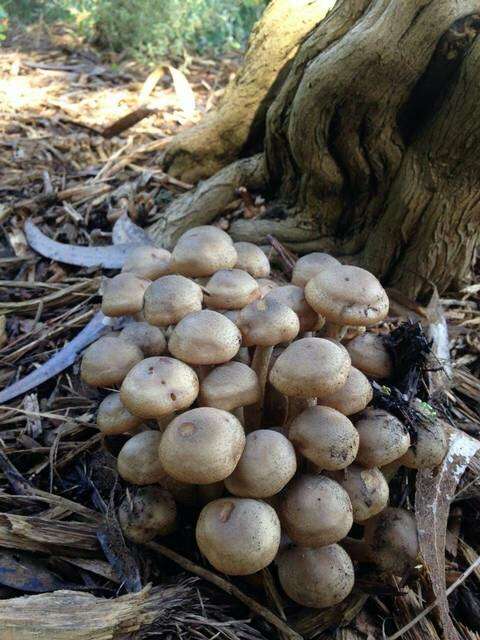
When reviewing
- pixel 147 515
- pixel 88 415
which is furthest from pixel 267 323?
pixel 88 415

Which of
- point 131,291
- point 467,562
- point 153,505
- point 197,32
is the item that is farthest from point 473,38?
point 197,32

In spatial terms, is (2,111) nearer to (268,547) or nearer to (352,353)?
(352,353)

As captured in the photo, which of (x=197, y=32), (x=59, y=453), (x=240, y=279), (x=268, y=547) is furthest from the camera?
(x=197, y=32)

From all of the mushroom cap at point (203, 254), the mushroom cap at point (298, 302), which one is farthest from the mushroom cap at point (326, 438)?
the mushroom cap at point (203, 254)

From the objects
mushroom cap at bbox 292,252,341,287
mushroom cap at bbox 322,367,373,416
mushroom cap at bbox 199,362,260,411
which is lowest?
mushroom cap at bbox 199,362,260,411

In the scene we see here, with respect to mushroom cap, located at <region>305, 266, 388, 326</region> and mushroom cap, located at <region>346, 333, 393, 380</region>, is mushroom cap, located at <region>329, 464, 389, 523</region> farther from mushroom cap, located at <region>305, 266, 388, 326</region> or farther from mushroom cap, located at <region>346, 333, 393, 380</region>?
mushroom cap, located at <region>305, 266, 388, 326</region>

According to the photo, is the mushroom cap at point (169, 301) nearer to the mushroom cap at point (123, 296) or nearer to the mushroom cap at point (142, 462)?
the mushroom cap at point (123, 296)

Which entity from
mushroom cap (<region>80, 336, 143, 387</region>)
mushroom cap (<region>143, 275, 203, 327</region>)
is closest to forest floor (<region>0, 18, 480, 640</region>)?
mushroom cap (<region>80, 336, 143, 387</region>)
